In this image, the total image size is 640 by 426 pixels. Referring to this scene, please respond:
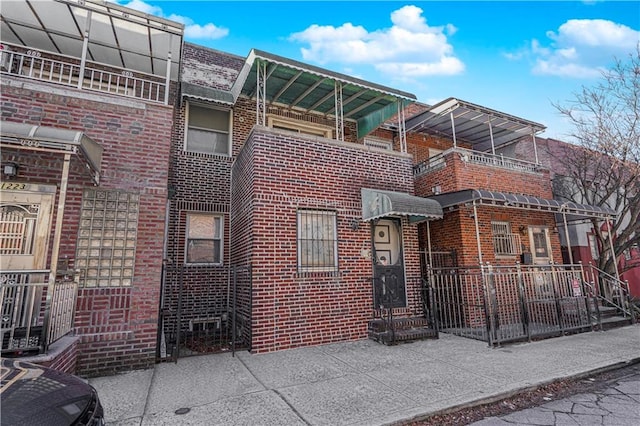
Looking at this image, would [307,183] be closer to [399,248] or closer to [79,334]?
[399,248]

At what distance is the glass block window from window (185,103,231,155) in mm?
3875

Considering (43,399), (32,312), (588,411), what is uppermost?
(32,312)

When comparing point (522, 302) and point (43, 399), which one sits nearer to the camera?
point (43, 399)

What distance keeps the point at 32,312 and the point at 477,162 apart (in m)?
10.8

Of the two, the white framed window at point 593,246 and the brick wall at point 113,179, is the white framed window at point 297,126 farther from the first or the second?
the white framed window at point 593,246

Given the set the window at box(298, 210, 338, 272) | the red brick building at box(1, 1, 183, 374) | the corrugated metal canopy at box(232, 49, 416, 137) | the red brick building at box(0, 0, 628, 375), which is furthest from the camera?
the corrugated metal canopy at box(232, 49, 416, 137)

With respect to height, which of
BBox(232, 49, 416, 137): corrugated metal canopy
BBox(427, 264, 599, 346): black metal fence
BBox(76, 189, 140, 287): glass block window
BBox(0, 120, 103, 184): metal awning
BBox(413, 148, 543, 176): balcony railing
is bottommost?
BBox(427, 264, 599, 346): black metal fence

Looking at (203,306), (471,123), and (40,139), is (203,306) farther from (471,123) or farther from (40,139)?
(471,123)

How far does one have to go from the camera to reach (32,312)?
446 centimetres

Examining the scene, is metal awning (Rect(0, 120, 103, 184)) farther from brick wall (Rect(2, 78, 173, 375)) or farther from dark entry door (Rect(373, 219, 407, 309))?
dark entry door (Rect(373, 219, 407, 309))

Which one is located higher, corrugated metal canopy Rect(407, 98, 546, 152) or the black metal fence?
corrugated metal canopy Rect(407, 98, 546, 152)

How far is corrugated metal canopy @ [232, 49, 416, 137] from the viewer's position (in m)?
7.82

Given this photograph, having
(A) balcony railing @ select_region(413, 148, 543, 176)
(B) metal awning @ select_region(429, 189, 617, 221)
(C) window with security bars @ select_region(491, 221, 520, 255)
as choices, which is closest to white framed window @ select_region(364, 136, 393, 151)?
(A) balcony railing @ select_region(413, 148, 543, 176)

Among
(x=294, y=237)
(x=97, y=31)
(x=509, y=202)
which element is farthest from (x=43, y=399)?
(x=509, y=202)
